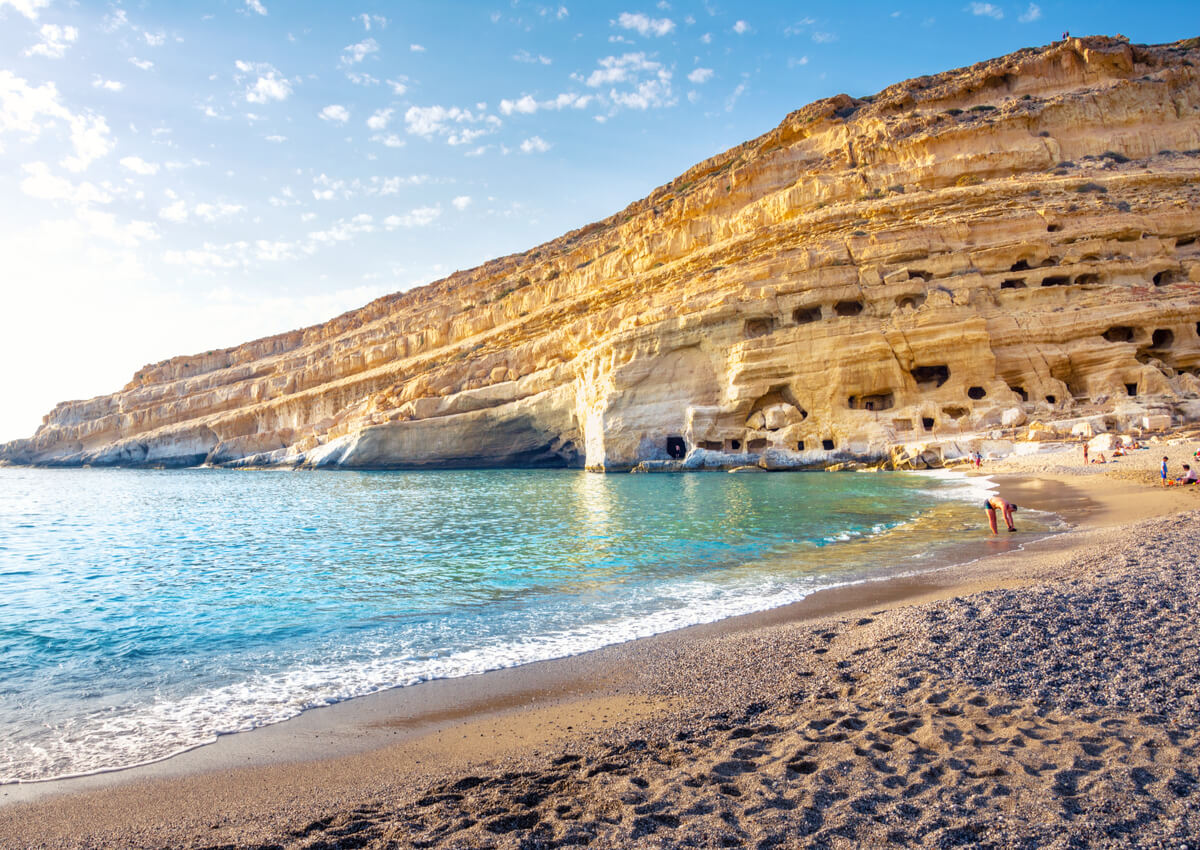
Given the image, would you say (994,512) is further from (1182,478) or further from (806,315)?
(806,315)

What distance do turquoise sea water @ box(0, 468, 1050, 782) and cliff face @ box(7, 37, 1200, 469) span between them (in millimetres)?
9754

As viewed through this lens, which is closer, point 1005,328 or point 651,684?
point 651,684

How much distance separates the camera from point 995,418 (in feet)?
80.0

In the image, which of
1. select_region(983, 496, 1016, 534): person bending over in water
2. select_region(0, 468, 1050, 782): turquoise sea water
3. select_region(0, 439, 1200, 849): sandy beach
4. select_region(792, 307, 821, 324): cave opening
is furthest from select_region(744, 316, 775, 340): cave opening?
select_region(0, 439, 1200, 849): sandy beach

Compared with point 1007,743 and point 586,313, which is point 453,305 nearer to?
point 586,313

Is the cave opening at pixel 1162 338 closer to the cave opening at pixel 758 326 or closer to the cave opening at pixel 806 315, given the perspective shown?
the cave opening at pixel 806 315

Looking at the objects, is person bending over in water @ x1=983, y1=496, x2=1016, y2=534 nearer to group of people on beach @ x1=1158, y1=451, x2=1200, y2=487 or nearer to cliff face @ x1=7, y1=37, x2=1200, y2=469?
group of people on beach @ x1=1158, y1=451, x2=1200, y2=487

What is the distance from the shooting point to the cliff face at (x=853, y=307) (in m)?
25.2

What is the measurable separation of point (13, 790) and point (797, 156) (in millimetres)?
47045

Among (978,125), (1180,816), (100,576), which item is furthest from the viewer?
(978,125)

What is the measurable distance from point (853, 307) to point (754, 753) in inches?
1122

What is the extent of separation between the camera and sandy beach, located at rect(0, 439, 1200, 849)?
8.70 feet

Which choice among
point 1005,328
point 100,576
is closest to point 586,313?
point 1005,328

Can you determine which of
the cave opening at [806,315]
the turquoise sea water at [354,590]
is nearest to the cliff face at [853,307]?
the cave opening at [806,315]
